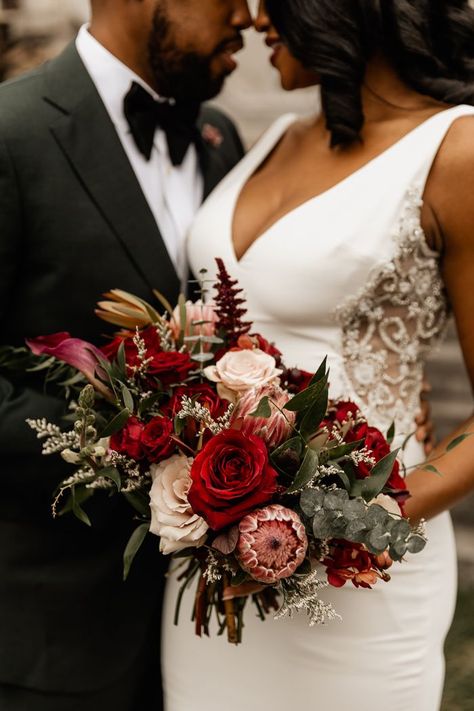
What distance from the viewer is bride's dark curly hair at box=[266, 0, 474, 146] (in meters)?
2.20

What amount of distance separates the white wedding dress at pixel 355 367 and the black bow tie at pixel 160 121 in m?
0.37

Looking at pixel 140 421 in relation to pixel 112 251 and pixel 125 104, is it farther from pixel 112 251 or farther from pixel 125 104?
pixel 125 104

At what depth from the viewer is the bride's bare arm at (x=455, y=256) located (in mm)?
2092

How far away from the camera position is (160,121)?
250 centimetres

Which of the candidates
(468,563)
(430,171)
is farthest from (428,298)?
(468,563)

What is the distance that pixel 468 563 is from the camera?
4801 millimetres

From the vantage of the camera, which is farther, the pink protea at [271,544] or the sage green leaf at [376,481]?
the sage green leaf at [376,481]

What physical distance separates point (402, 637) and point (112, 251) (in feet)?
3.83

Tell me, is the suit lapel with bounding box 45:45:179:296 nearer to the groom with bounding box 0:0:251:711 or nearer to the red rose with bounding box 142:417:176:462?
the groom with bounding box 0:0:251:711

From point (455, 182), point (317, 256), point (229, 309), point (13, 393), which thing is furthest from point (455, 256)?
point (13, 393)

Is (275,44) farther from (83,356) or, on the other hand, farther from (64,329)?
(83,356)

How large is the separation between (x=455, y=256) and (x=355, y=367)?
356 mm

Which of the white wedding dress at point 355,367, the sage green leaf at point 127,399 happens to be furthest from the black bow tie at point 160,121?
the sage green leaf at point 127,399

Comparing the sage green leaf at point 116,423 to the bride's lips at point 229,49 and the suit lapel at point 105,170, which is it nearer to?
the suit lapel at point 105,170
